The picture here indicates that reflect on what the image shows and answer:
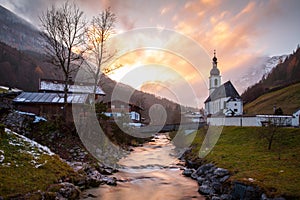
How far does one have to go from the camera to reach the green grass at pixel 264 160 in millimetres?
12211

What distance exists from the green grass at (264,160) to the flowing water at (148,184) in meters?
2.97

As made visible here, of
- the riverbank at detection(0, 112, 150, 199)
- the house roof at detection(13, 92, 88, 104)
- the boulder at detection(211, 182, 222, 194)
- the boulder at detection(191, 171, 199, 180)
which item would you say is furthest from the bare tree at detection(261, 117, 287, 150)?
the house roof at detection(13, 92, 88, 104)

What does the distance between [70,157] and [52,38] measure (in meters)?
13.2

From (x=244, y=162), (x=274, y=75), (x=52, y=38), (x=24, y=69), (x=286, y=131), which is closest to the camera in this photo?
(x=244, y=162)

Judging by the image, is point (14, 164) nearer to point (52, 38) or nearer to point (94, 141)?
point (94, 141)

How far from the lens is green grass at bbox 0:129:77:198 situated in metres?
11.5

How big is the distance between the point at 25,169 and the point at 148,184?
303 inches

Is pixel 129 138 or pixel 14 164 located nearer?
pixel 14 164

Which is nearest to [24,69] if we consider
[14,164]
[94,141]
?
[94,141]

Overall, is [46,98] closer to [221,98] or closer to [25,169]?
[25,169]

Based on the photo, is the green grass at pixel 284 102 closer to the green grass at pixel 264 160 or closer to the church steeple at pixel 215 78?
the church steeple at pixel 215 78

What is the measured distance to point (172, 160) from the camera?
26.1m

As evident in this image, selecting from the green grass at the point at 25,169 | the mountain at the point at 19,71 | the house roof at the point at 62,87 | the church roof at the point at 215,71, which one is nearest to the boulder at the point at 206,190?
the green grass at the point at 25,169

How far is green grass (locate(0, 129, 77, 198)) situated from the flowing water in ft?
7.26
